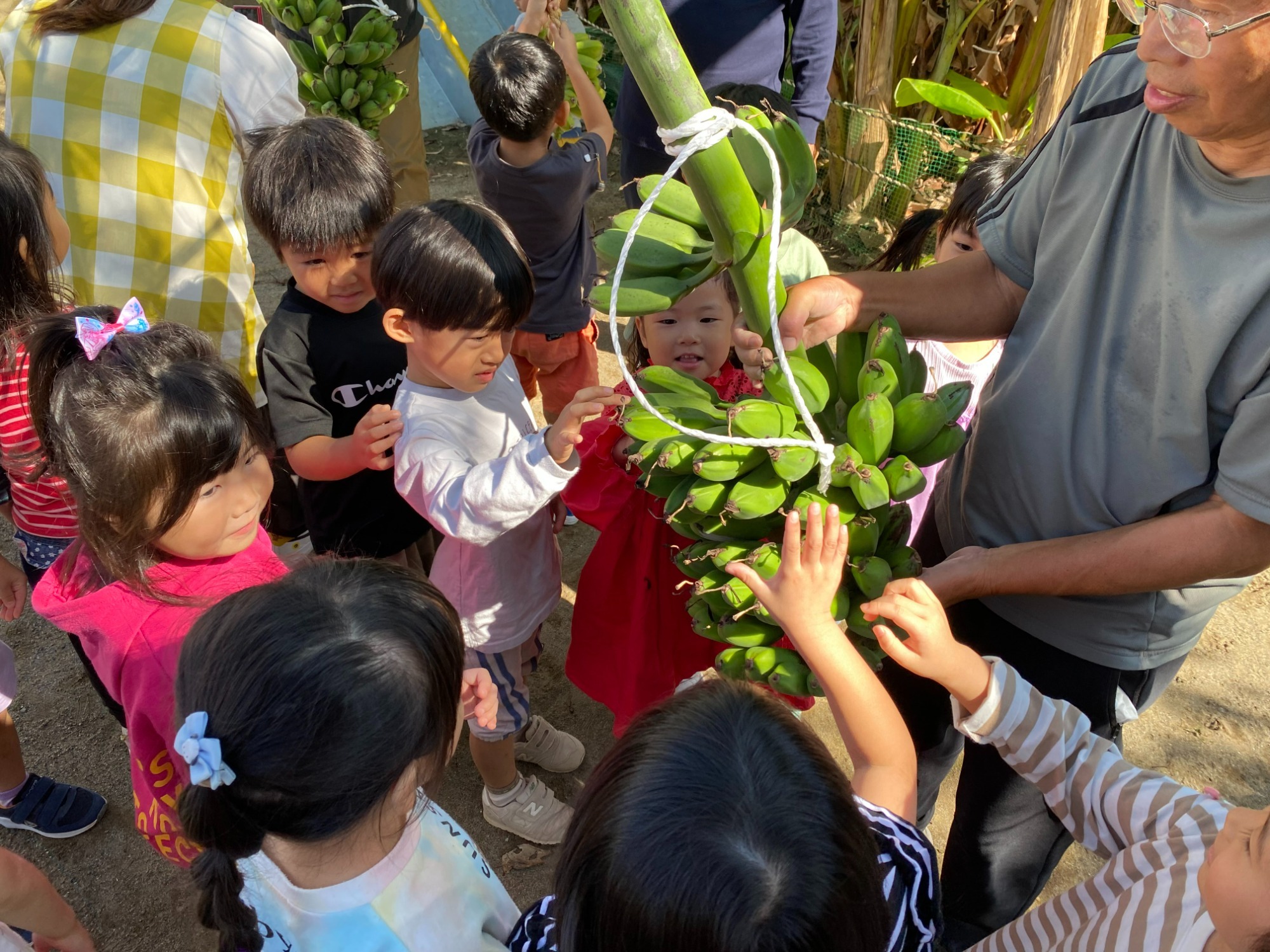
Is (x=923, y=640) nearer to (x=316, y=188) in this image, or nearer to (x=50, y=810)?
(x=316, y=188)

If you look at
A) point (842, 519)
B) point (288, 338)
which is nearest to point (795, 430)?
point (842, 519)

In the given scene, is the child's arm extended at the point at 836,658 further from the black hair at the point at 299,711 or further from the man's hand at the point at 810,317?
the black hair at the point at 299,711

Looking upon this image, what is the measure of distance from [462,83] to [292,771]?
24.9 ft

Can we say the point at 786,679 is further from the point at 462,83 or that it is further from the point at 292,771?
the point at 462,83

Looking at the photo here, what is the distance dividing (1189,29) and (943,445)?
2.15ft

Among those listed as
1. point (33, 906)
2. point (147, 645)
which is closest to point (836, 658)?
point (147, 645)

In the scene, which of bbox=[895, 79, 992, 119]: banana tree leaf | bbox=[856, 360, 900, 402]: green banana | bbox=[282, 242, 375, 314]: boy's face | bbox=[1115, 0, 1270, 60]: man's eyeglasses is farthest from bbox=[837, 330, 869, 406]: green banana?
bbox=[895, 79, 992, 119]: banana tree leaf

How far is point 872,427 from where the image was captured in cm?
128

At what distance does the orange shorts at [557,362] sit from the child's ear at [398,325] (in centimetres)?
158

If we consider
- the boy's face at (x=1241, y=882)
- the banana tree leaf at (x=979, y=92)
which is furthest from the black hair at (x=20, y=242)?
the banana tree leaf at (x=979, y=92)

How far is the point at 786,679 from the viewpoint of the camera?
1426mm

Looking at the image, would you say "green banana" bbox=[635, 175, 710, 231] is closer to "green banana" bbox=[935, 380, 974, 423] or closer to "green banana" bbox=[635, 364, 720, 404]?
"green banana" bbox=[635, 364, 720, 404]

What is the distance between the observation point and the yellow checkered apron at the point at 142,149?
2.41m

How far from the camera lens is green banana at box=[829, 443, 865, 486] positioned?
1270 mm
